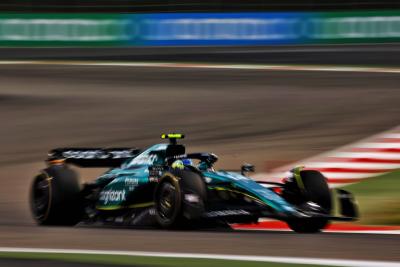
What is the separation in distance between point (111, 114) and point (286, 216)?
12222 mm

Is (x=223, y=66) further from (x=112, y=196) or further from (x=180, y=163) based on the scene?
(x=180, y=163)

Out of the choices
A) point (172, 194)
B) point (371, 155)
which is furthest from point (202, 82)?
point (172, 194)

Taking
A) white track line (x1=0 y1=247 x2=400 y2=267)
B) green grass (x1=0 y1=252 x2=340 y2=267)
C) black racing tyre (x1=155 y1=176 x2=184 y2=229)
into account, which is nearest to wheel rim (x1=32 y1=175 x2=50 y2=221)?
black racing tyre (x1=155 y1=176 x2=184 y2=229)

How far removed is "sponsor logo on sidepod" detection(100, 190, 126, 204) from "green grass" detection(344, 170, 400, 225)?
2.65 meters

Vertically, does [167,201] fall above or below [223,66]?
below

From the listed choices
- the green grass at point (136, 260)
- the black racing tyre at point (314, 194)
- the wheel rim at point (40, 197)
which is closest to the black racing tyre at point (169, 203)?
the black racing tyre at point (314, 194)

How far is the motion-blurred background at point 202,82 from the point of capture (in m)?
17.0

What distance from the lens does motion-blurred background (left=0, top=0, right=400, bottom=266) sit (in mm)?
17047

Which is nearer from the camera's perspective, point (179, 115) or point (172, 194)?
point (172, 194)

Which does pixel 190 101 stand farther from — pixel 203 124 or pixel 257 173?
pixel 257 173

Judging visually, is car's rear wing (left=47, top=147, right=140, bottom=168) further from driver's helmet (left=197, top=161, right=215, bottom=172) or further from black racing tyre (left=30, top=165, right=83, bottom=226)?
driver's helmet (left=197, top=161, right=215, bottom=172)

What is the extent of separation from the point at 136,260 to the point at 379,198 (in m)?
A: 6.43

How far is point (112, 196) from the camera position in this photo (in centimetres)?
1052
